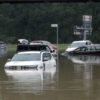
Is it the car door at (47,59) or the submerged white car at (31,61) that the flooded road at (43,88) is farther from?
the car door at (47,59)

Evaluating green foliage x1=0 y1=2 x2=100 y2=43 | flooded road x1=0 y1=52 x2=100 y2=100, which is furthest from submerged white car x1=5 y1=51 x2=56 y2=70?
green foliage x1=0 y1=2 x2=100 y2=43

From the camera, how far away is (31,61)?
24.6m

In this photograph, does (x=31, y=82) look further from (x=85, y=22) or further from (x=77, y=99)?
(x=85, y=22)

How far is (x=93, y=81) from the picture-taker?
20125mm

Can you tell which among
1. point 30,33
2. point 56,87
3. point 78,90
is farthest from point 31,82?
point 30,33

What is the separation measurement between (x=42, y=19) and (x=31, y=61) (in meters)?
89.2

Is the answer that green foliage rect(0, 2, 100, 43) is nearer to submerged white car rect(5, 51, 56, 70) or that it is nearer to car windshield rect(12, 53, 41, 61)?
submerged white car rect(5, 51, 56, 70)

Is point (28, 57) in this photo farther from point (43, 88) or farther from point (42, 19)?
point (42, 19)

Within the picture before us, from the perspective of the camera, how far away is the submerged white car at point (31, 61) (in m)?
24.0

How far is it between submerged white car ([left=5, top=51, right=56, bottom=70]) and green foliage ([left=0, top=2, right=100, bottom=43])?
82.8 metres

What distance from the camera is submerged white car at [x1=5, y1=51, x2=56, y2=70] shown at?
24.0 m

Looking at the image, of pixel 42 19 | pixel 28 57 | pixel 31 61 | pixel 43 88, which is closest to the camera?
pixel 43 88

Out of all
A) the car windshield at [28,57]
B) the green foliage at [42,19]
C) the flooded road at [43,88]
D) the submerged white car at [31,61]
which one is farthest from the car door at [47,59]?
the green foliage at [42,19]

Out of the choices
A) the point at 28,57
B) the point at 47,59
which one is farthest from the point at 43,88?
the point at 47,59
